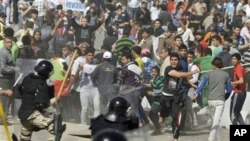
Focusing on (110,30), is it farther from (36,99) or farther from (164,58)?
(36,99)

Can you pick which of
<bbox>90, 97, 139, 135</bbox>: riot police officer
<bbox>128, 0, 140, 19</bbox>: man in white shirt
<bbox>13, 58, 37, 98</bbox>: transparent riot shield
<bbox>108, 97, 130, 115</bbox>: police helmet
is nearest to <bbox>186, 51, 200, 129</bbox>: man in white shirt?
<bbox>13, 58, 37, 98</bbox>: transparent riot shield

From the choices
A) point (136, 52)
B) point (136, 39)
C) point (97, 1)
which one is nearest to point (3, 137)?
point (136, 52)

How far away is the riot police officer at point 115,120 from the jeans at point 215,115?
6206 mm

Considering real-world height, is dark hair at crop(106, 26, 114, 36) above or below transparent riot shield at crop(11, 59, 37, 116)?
above

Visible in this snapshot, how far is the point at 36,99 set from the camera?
49.8ft

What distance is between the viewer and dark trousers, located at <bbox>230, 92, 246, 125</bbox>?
61.5 ft

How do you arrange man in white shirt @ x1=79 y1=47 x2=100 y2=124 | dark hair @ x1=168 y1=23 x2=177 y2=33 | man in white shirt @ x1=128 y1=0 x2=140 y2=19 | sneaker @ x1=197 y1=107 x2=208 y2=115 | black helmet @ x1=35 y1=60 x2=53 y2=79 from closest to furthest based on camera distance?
A: black helmet @ x1=35 y1=60 x2=53 y2=79
sneaker @ x1=197 y1=107 x2=208 y2=115
man in white shirt @ x1=79 y1=47 x2=100 y2=124
dark hair @ x1=168 y1=23 x2=177 y2=33
man in white shirt @ x1=128 y1=0 x2=140 y2=19

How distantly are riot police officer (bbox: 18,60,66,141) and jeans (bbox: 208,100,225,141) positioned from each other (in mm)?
3610

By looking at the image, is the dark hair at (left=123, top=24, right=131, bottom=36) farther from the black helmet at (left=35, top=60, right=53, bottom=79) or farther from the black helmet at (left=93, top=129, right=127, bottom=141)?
the black helmet at (left=93, top=129, right=127, bottom=141)

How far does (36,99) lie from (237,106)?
4.99 metres

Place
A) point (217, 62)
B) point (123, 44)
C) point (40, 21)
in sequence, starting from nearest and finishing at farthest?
1. point (217, 62)
2. point (123, 44)
3. point (40, 21)

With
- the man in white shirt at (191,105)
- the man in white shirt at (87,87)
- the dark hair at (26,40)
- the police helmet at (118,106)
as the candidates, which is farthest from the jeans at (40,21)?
the police helmet at (118,106)

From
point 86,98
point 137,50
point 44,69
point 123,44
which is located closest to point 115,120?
point 44,69

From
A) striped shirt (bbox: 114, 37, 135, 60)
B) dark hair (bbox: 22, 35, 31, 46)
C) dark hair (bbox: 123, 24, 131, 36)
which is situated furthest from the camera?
dark hair (bbox: 123, 24, 131, 36)
